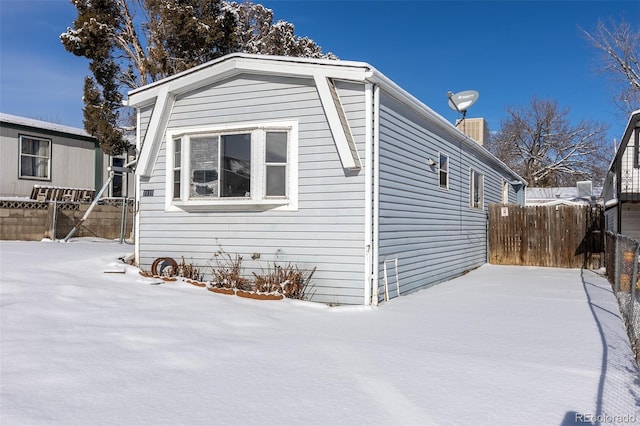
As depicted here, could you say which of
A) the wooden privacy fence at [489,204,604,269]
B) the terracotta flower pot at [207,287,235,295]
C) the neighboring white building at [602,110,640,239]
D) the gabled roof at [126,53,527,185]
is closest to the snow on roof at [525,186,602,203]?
the neighboring white building at [602,110,640,239]

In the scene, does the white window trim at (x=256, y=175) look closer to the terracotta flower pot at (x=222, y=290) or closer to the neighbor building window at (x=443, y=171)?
the terracotta flower pot at (x=222, y=290)

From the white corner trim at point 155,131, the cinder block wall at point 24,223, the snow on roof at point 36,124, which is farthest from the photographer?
the snow on roof at point 36,124

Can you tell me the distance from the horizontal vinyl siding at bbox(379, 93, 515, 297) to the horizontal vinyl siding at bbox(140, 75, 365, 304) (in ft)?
1.78

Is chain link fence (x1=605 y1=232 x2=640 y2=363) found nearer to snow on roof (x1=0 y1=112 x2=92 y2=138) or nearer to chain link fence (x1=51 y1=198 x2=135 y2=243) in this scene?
chain link fence (x1=51 y1=198 x2=135 y2=243)

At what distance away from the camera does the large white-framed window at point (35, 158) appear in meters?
15.6

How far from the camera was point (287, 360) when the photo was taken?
13.6ft

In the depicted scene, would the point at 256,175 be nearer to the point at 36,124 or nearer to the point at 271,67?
the point at 271,67

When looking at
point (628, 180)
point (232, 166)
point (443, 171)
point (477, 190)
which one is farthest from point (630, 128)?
point (232, 166)

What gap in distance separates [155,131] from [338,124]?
346 centimetres

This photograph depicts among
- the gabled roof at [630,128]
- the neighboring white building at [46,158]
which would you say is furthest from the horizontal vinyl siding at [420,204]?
the neighboring white building at [46,158]

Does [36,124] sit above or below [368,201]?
above

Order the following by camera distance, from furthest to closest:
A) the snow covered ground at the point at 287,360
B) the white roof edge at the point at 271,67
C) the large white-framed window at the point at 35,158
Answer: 1. the large white-framed window at the point at 35,158
2. the white roof edge at the point at 271,67
3. the snow covered ground at the point at 287,360

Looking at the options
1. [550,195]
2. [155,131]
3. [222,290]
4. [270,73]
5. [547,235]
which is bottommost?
[222,290]

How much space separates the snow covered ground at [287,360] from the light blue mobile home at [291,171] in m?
0.99
